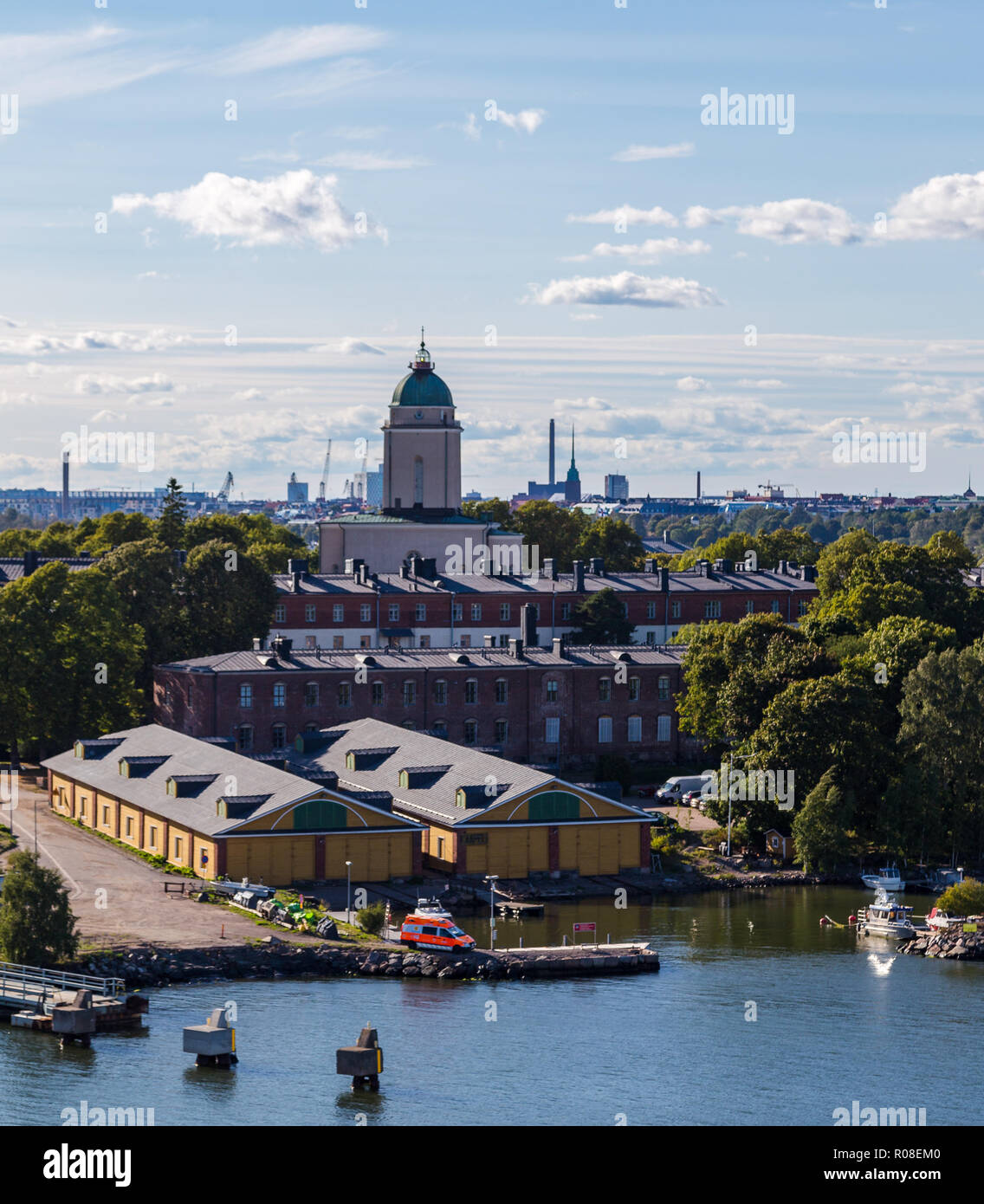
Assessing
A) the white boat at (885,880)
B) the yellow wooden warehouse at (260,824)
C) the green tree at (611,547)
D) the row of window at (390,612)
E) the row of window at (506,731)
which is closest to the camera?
the yellow wooden warehouse at (260,824)

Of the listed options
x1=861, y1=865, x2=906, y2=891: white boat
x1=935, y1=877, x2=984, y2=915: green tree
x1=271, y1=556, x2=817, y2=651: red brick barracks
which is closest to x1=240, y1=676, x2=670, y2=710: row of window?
x1=271, y1=556, x2=817, y2=651: red brick barracks

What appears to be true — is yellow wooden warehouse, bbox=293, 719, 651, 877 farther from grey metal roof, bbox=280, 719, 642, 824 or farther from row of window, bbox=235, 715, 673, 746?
row of window, bbox=235, 715, 673, 746

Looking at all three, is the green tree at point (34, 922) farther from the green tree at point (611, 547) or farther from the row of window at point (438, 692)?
the green tree at point (611, 547)

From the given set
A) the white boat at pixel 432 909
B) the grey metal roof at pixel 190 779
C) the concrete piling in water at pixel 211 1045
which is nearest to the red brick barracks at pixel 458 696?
the grey metal roof at pixel 190 779

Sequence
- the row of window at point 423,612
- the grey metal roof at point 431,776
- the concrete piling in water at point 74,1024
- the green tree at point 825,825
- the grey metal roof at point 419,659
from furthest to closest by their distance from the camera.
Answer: the row of window at point 423,612 → the grey metal roof at point 419,659 → the green tree at point 825,825 → the grey metal roof at point 431,776 → the concrete piling in water at point 74,1024

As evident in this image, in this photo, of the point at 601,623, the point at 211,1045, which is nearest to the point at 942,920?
the point at 211,1045

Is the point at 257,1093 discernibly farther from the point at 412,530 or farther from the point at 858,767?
the point at 412,530
